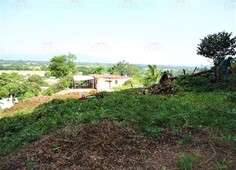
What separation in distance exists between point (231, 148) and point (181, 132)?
1252 mm

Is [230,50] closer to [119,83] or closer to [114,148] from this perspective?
[114,148]

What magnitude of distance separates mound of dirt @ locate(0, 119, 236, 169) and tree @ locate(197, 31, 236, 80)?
50.2 feet

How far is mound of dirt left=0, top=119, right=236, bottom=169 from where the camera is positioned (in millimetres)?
6148

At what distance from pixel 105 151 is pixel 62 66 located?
Result: 212 ft

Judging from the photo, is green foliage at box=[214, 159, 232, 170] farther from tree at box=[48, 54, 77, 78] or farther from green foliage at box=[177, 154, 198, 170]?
tree at box=[48, 54, 77, 78]

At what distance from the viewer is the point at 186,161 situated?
19.8 feet

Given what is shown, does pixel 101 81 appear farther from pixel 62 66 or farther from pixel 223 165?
pixel 223 165

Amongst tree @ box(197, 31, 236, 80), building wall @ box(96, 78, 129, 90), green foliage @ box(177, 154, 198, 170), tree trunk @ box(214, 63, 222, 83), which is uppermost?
tree @ box(197, 31, 236, 80)

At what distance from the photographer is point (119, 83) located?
5544 centimetres

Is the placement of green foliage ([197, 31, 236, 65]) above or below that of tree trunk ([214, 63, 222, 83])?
above

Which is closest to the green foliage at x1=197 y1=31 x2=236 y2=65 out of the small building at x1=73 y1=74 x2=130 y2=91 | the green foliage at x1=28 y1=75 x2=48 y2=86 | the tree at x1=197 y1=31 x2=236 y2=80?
the tree at x1=197 y1=31 x2=236 y2=80

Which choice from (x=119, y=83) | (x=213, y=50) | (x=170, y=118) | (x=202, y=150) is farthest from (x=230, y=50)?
(x=119, y=83)

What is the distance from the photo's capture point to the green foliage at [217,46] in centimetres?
2128

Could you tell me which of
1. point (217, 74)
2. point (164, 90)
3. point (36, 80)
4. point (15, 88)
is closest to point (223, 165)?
point (164, 90)
